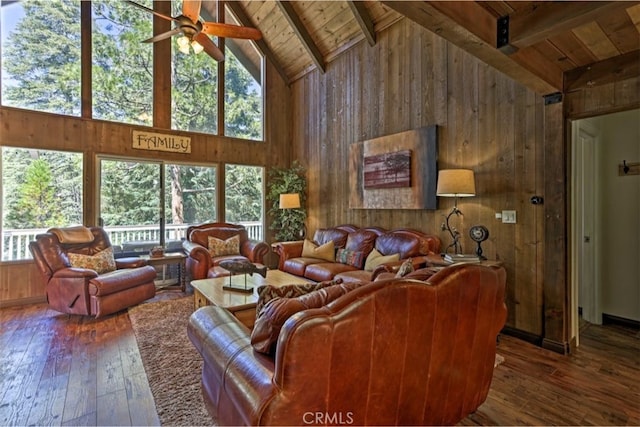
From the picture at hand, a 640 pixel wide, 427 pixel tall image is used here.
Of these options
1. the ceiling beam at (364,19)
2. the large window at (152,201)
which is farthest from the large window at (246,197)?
the ceiling beam at (364,19)

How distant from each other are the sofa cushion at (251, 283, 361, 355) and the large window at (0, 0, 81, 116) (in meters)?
4.95

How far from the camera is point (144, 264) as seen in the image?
4191mm

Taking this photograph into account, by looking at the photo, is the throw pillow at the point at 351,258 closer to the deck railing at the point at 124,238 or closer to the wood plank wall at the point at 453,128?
the wood plank wall at the point at 453,128

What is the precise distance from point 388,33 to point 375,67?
17.8 inches

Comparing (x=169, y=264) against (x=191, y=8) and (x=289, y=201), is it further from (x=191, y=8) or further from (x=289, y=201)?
(x=191, y=8)

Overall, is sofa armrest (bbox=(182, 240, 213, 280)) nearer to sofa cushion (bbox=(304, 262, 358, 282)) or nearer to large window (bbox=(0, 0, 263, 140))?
sofa cushion (bbox=(304, 262, 358, 282))

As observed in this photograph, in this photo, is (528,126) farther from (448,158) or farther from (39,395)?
(39,395)

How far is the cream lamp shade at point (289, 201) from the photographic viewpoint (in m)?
5.43

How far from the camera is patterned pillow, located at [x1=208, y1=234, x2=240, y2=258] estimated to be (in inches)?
190

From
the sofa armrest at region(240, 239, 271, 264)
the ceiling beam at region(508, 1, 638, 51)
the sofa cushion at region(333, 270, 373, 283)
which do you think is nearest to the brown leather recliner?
the sofa armrest at region(240, 239, 271, 264)

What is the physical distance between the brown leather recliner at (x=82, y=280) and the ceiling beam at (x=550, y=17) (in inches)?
167

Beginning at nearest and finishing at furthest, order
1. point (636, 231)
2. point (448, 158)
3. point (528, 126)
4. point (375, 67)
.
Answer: point (528, 126) < point (636, 231) < point (448, 158) < point (375, 67)

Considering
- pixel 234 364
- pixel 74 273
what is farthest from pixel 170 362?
pixel 74 273

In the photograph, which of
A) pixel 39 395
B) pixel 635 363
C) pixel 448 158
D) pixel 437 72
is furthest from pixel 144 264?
pixel 635 363
